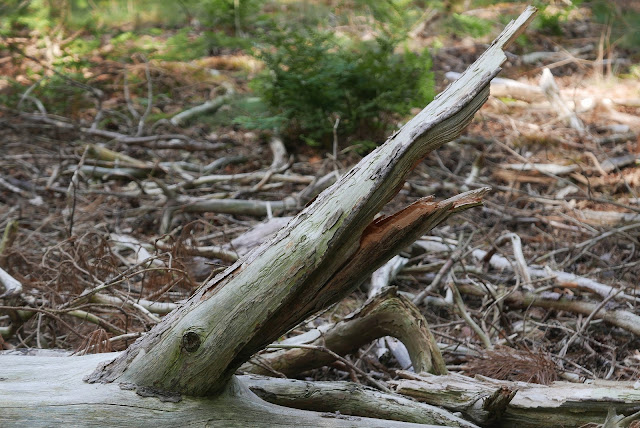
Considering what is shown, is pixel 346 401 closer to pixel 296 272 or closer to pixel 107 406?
pixel 296 272

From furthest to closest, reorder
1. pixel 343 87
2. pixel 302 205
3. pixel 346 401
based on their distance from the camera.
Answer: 1. pixel 343 87
2. pixel 302 205
3. pixel 346 401

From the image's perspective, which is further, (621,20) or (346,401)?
(621,20)

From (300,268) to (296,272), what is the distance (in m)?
0.02

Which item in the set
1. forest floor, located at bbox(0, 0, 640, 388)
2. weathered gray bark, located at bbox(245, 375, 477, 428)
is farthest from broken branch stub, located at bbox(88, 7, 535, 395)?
forest floor, located at bbox(0, 0, 640, 388)

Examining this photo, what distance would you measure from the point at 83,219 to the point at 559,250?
3880 millimetres

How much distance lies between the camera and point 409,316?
300cm

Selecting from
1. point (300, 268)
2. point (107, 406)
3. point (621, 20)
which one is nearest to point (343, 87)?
point (300, 268)

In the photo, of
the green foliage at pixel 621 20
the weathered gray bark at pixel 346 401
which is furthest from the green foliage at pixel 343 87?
the green foliage at pixel 621 20

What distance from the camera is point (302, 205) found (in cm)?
554

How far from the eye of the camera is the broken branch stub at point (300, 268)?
203cm

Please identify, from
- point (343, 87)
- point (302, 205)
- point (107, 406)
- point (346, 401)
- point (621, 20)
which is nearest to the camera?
point (107, 406)

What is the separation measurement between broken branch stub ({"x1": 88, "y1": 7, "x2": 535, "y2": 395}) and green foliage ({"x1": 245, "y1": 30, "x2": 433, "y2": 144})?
178 inches

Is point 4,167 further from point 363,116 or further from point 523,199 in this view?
point 523,199

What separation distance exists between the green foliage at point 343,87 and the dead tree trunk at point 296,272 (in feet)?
14.8
